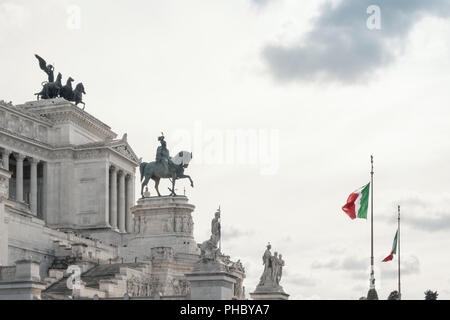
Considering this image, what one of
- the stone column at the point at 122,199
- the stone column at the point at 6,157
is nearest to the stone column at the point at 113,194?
the stone column at the point at 122,199

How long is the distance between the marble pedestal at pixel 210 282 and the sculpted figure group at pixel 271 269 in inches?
337

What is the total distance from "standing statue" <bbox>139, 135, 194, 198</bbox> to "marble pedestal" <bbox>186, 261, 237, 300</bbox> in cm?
3413

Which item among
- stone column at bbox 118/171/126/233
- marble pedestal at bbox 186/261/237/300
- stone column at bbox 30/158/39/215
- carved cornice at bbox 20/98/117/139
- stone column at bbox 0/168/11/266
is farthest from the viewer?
stone column at bbox 118/171/126/233

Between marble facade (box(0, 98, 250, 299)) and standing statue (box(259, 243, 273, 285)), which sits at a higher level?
marble facade (box(0, 98, 250, 299))

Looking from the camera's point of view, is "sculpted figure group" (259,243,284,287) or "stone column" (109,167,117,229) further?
"stone column" (109,167,117,229)

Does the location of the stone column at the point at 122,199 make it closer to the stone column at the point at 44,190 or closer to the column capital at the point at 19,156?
the stone column at the point at 44,190

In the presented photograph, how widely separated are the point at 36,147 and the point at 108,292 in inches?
1476

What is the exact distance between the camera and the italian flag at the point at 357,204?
187 ft

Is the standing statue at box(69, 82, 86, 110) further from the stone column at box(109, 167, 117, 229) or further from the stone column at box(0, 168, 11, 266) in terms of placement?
the stone column at box(0, 168, 11, 266)

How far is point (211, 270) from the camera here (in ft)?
181

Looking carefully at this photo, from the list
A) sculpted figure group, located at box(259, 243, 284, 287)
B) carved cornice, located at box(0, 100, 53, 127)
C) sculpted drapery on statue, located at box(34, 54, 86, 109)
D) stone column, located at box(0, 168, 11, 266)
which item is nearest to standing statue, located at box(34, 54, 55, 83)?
sculpted drapery on statue, located at box(34, 54, 86, 109)

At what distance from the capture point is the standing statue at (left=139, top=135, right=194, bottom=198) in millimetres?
89938
